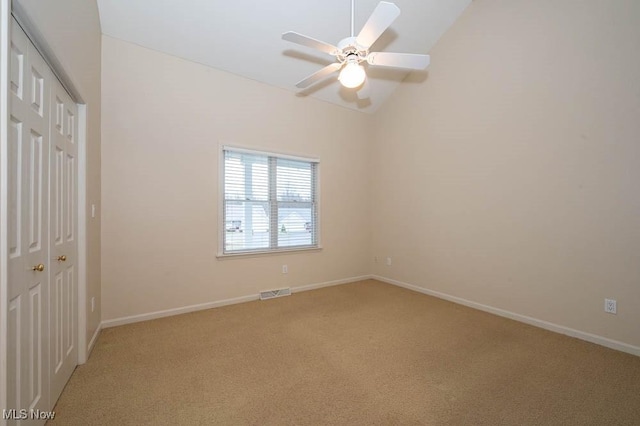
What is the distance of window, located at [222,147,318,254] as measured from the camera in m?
3.64

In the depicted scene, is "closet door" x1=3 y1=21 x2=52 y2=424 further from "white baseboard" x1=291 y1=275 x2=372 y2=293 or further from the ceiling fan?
"white baseboard" x1=291 y1=275 x2=372 y2=293

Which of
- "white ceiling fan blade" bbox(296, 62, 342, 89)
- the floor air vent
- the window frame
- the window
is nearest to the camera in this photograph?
"white ceiling fan blade" bbox(296, 62, 342, 89)

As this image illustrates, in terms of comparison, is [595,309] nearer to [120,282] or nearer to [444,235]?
[444,235]

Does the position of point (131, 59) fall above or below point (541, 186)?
above

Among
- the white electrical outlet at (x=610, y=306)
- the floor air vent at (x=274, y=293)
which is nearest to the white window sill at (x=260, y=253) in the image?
the floor air vent at (x=274, y=293)

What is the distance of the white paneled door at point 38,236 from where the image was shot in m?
1.24

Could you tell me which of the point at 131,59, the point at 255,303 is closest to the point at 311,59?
the point at 131,59

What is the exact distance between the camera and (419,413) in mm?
1654

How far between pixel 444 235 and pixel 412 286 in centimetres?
98

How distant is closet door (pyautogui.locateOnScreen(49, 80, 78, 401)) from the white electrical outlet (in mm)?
4345

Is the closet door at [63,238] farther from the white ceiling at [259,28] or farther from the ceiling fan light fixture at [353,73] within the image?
the ceiling fan light fixture at [353,73]

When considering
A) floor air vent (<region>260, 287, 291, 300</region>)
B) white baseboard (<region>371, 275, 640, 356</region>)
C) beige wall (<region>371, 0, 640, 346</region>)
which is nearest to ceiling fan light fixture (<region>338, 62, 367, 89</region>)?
beige wall (<region>371, 0, 640, 346</region>)

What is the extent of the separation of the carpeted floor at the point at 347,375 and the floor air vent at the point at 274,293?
715 mm

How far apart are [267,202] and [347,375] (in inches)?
100
